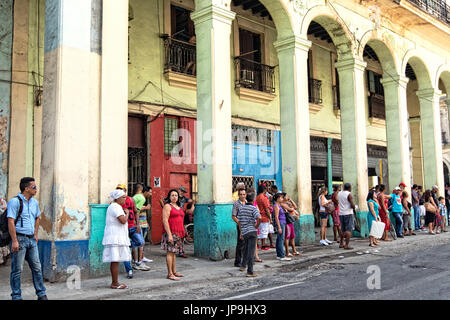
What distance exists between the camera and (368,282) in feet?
21.1

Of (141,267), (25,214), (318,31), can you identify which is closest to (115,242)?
(25,214)

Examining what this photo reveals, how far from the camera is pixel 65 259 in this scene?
702cm

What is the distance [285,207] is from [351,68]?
20.4ft

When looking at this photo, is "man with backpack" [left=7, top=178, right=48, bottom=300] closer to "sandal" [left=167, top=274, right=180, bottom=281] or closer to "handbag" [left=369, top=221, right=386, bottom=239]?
"sandal" [left=167, top=274, right=180, bottom=281]

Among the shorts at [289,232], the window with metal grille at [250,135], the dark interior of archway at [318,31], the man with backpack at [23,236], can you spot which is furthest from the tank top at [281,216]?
the dark interior of archway at [318,31]

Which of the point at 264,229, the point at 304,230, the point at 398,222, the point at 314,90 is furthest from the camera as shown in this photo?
the point at 314,90

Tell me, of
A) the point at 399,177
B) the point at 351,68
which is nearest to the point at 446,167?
the point at 399,177

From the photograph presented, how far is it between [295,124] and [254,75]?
13.2 feet

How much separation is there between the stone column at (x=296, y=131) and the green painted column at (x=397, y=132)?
532 centimetres

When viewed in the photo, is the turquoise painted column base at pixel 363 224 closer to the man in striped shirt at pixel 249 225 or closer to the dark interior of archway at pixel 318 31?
the man in striped shirt at pixel 249 225

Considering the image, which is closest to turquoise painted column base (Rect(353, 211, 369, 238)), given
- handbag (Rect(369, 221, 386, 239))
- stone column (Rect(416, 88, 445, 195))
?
handbag (Rect(369, 221, 386, 239))

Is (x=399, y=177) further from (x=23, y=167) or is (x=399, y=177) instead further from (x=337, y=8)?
(x=23, y=167)

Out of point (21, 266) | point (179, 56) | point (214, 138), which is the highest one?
point (179, 56)

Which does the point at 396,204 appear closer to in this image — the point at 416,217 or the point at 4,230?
the point at 416,217
